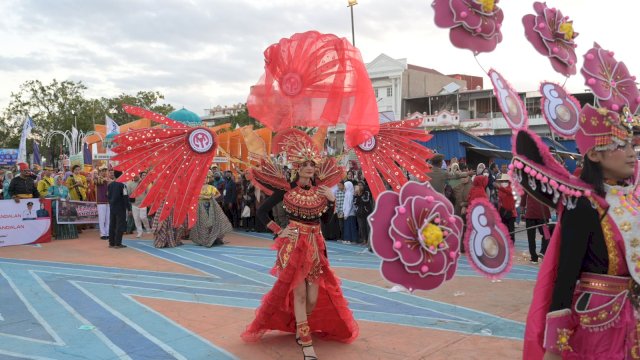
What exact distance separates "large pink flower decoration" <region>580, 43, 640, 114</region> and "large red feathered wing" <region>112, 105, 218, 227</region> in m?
2.77

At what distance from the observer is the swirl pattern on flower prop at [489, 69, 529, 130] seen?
2301 mm

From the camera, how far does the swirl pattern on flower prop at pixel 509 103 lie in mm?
2301

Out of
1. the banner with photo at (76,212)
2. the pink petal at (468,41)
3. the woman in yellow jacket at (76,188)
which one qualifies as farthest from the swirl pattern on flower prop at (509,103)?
the woman in yellow jacket at (76,188)

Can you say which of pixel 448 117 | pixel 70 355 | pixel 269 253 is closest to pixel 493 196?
pixel 269 253

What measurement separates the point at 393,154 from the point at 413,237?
2.23 metres

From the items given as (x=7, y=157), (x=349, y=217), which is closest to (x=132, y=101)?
(x=7, y=157)

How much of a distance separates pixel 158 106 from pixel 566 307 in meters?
41.8

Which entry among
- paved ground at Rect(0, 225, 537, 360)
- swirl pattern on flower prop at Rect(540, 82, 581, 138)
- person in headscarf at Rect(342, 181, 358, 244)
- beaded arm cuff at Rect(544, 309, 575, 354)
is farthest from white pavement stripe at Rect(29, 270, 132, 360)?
person in headscarf at Rect(342, 181, 358, 244)

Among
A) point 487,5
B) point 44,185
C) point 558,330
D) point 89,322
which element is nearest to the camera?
point 558,330

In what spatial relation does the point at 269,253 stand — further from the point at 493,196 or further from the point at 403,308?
the point at 493,196

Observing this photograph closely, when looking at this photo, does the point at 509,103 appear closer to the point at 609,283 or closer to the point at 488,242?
the point at 488,242

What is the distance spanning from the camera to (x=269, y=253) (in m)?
9.79

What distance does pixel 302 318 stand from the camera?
4098 mm

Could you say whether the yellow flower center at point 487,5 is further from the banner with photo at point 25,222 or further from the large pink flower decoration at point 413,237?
the banner with photo at point 25,222
